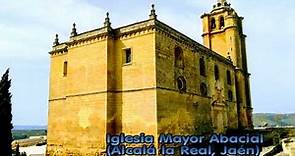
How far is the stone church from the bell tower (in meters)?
8.38

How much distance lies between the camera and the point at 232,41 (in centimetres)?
3162

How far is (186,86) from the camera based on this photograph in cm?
2073

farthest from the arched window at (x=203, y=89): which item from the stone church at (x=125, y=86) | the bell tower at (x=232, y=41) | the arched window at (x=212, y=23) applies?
the arched window at (x=212, y=23)

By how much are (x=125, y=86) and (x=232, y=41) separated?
1698 cm

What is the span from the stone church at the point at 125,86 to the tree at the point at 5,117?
14.3 ft

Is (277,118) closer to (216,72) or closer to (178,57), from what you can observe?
(216,72)

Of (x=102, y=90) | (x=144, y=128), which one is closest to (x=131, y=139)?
(x=144, y=128)

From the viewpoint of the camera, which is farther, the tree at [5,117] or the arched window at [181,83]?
the arched window at [181,83]

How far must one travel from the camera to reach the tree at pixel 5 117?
629 inches

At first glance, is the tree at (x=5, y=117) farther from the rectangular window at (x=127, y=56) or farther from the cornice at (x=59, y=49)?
the rectangular window at (x=127, y=56)

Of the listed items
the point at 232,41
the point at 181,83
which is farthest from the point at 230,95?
the point at 181,83

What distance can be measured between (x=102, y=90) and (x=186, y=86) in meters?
5.81

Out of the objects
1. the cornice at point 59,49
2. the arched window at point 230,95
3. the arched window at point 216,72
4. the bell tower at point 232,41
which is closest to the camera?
the cornice at point 59,49

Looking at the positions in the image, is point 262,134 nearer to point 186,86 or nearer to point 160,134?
point 186,86
